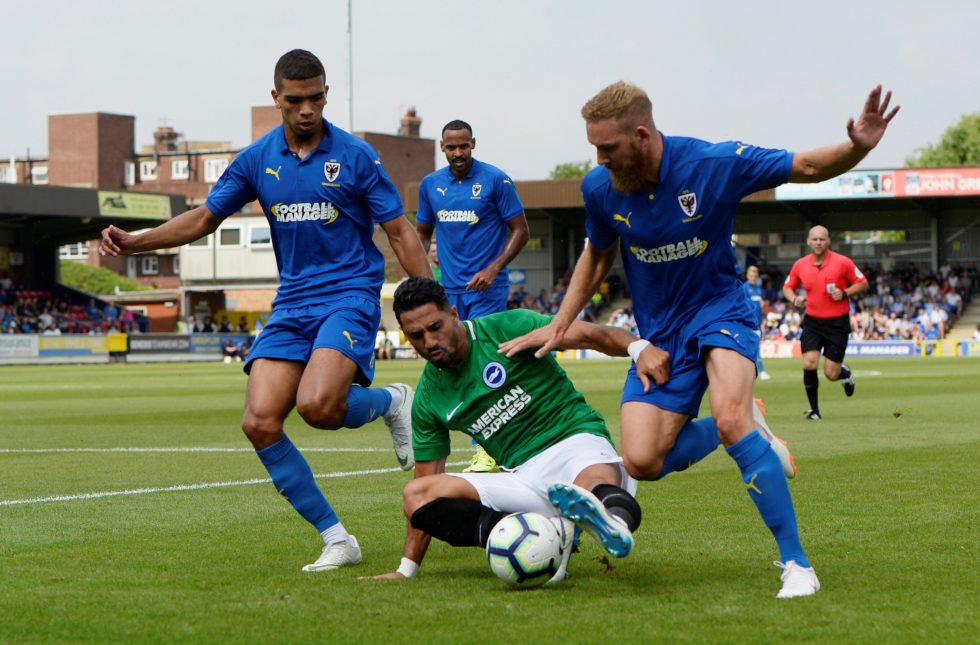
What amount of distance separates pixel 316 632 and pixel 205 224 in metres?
3.07

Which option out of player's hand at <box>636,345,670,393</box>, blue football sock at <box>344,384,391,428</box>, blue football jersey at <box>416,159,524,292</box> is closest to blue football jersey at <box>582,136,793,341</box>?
player's hand at <box>636,345,670,393</box>

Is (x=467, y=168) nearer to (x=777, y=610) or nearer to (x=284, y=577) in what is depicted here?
(x=284, y=577)

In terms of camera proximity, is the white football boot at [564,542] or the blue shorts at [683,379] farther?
the blue shorts at [683,379]

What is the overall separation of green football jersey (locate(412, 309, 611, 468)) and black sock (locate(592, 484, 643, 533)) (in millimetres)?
464

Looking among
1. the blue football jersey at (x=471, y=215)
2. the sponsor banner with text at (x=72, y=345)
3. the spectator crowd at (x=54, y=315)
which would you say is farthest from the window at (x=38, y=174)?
the blue football jersey at (x=471, y=215)

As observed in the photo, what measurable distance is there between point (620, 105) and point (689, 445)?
1.67 m

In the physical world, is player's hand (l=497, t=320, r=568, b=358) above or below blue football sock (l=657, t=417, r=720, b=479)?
above

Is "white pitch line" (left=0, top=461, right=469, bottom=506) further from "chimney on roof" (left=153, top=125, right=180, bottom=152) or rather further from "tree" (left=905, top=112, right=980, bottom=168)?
"chimney on roof" (left=153, top=125, right=180, bottom=152)

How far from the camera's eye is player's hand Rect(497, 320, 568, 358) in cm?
582

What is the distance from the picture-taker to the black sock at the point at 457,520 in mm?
5672

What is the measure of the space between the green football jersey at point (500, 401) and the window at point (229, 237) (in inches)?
2833

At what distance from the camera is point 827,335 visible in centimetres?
1658

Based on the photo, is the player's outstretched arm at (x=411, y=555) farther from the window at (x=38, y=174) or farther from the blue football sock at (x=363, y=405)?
the window at (x=38, y=174)

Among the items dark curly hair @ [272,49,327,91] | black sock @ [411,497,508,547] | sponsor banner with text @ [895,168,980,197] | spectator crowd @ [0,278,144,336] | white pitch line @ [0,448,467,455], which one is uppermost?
sponsor banner with text @ [895,168,980,197]
